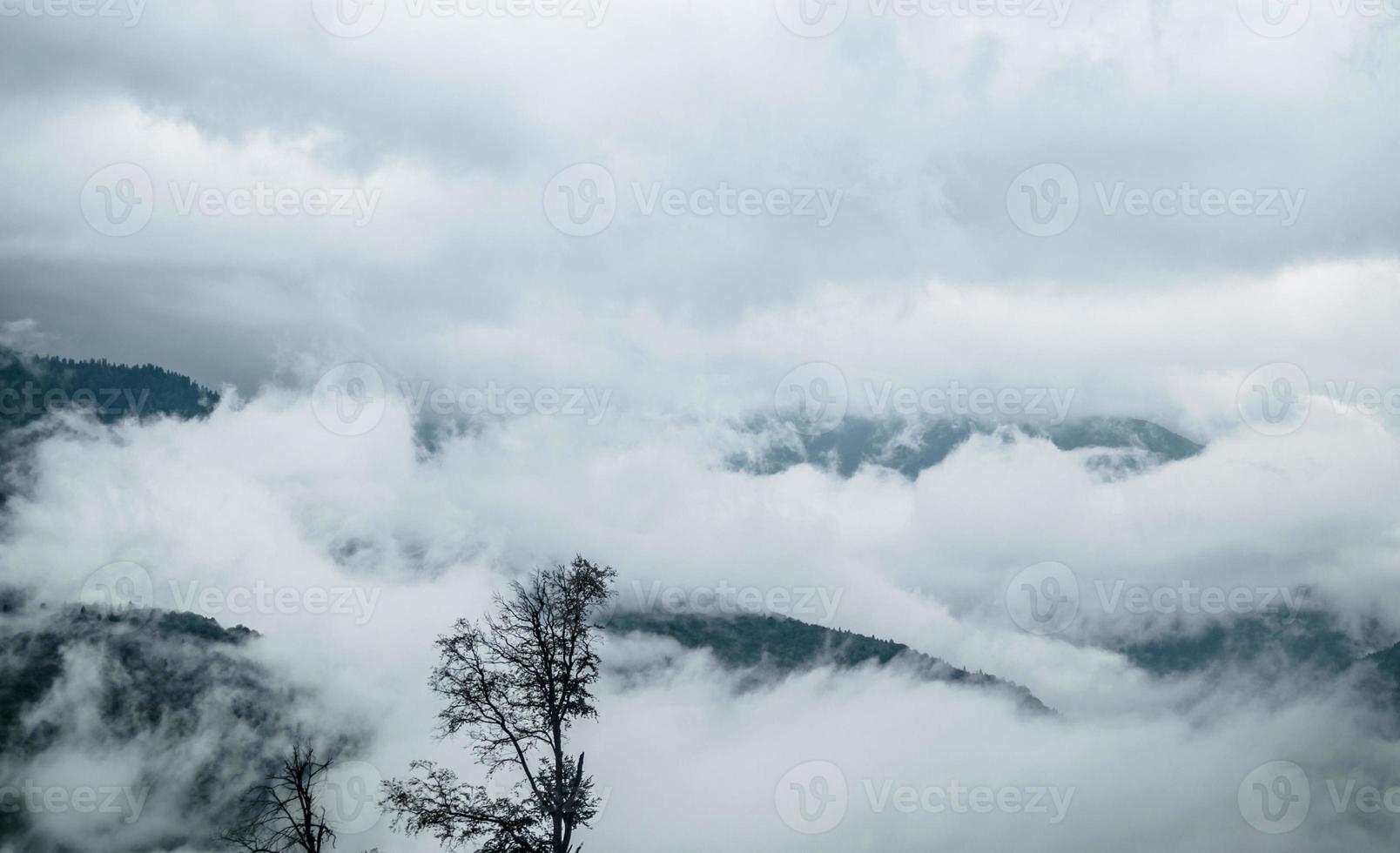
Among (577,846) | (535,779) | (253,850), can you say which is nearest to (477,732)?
(535,779)

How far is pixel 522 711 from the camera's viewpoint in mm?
25484

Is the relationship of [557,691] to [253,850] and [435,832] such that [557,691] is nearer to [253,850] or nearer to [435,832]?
[435,832]

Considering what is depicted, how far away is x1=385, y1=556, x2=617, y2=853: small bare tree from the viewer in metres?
24.1

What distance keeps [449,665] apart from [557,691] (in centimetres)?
281

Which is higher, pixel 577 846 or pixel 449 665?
pixel 449 665

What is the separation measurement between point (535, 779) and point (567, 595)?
4525 mm

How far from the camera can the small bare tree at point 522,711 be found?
2406cm

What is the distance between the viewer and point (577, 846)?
25125 millimetres

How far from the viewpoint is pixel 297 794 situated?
23656 mm

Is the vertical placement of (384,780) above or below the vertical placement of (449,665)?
below

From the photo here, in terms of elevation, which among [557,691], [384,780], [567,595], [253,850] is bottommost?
[253,850]

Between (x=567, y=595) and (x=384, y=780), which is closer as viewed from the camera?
(x=384, y=780)

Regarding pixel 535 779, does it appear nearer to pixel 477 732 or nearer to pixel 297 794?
pixel 477 732

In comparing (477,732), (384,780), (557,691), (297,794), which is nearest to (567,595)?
(557,691)
